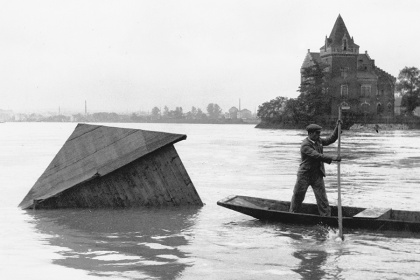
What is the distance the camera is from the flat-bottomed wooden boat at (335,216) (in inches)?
495

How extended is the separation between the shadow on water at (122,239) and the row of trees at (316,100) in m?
102

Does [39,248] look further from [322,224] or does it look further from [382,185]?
[382,185]

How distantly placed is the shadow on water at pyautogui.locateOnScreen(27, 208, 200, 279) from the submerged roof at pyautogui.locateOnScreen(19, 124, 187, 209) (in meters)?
0.79

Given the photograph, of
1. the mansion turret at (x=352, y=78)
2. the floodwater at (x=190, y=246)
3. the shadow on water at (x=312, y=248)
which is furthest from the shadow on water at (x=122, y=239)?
the mansion turret at (x=352, y=78)

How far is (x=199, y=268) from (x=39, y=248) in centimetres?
A: 367

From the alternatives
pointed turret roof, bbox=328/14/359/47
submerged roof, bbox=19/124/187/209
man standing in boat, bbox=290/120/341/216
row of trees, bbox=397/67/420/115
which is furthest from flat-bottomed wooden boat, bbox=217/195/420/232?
row of trees, bbox=397/67/420/115

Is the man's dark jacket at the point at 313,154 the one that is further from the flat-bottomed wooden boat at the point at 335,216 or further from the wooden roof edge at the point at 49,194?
the wooden roof edge at the point at 49,194

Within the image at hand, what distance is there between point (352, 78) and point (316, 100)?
8.18 meters

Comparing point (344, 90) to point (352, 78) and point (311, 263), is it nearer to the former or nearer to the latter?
point (352, 78)

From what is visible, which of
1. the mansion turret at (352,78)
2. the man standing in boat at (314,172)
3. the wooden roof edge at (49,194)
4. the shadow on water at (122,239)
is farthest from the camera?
the mansion turret at (352,78)

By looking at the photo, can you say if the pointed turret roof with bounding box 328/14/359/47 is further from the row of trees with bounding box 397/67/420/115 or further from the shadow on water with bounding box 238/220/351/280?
the shadow on water with bounding box 238/220/351/280

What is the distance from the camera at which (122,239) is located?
12906 millimetres

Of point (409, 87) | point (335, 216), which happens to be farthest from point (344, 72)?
point (335, 216)

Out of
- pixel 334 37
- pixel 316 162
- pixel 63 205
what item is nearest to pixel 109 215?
pixel 63 205
